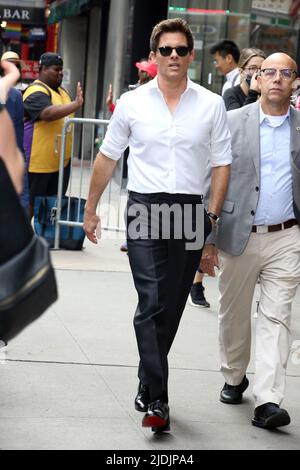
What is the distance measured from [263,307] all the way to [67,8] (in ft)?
71.5

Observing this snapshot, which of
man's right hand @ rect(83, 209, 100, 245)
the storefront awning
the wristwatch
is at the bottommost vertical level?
the storefront awning

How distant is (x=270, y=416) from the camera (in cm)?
597

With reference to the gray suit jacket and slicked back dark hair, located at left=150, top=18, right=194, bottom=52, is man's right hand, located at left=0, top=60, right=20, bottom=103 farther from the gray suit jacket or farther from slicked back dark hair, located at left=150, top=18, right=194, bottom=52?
the gray suit jacket

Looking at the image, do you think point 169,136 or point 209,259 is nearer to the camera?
point 169,136

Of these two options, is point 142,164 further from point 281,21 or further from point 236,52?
point 281,21

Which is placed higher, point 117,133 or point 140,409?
point 117,133

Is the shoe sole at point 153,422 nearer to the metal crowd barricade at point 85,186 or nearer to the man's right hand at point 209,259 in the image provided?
the man's right hand at point 209,259

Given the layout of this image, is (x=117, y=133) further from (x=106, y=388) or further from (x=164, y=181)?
(x=106, y=388)

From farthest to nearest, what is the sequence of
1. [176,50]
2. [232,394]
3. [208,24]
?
[208,24]
[232,394]
[176,50]

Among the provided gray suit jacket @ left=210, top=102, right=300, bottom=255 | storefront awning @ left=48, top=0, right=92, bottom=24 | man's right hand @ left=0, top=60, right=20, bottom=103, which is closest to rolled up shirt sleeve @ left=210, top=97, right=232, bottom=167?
gray suit jacket @ left=210, top=102, right=300, bottom=255

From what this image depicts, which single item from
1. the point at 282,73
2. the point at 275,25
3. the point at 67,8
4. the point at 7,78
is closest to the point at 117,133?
the point at 282,73

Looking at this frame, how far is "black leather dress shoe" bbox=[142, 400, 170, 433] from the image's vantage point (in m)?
5.70

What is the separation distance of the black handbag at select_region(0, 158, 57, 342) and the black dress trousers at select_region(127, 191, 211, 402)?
2444 millimetres
